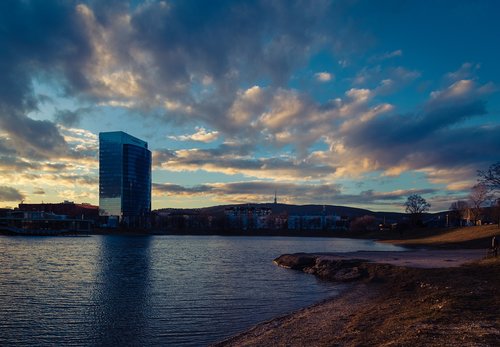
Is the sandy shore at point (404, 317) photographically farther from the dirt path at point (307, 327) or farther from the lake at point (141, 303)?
the lake at point (141, 303)

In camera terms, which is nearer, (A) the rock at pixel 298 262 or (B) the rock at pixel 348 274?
(B) the rock at pixel 348 274

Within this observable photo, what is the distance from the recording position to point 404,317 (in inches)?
821

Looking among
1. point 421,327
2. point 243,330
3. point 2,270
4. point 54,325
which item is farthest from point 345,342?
point 2,270

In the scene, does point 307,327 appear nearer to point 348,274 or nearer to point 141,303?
point 141,303

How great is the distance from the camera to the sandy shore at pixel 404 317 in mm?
16188

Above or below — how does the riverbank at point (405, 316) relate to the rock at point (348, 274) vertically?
above

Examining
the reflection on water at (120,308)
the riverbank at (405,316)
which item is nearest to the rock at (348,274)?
the riverbank at (405,316)

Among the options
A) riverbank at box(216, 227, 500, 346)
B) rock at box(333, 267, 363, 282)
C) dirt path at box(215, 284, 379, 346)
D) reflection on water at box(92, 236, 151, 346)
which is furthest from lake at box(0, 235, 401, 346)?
riverbank at box(216, 227, 500, 346)

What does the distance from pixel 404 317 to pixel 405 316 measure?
12.7 inches

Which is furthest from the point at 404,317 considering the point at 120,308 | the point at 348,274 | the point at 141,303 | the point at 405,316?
the point at 348,274

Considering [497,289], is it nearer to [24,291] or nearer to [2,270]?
[24,291]

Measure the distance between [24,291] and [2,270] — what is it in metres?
19.9

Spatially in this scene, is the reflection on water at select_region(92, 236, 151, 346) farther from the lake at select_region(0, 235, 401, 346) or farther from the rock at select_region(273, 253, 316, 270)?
the rock at select_region(273, 253, 316, 270)

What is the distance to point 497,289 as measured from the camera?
25.5 m
